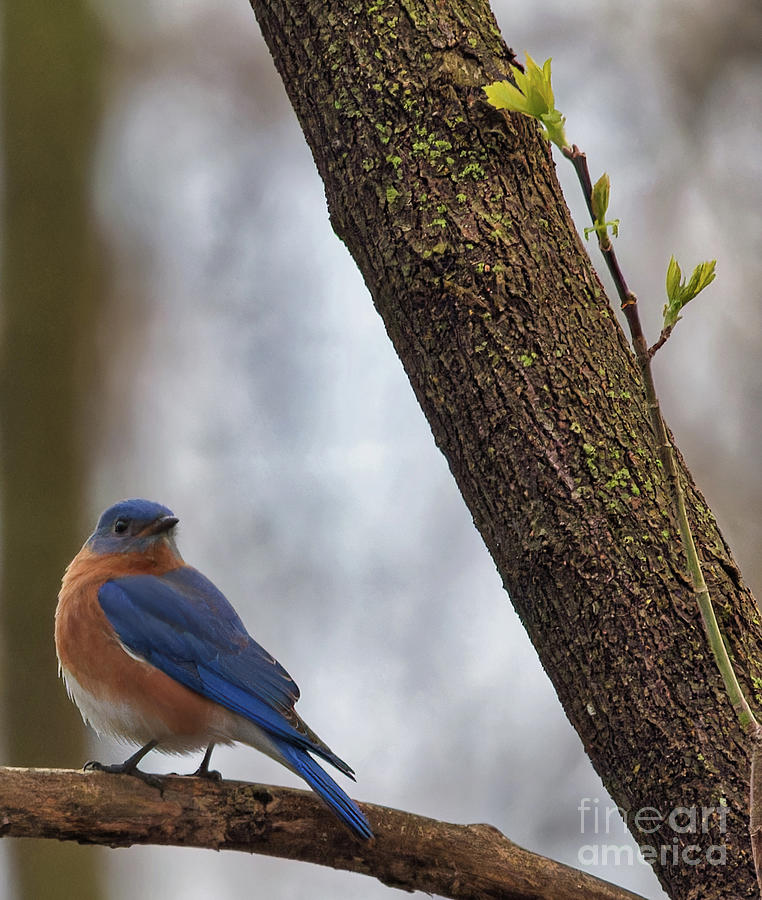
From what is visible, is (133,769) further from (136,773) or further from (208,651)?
(208,651)

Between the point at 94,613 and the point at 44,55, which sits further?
the point at 44,55

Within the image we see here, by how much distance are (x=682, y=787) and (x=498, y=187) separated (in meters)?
1.14

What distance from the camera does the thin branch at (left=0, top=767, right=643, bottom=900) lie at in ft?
6.44

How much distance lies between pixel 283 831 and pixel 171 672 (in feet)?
1.83

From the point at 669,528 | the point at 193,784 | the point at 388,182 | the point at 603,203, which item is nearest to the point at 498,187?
the point at 388,182

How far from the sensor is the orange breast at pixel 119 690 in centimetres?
247

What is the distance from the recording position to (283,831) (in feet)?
6.71

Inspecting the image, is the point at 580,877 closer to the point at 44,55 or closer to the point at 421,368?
the point at 421,368

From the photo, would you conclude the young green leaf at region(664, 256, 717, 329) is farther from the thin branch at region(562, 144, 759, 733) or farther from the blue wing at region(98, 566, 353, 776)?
the blue wing at region(98, 566, 353, 776)

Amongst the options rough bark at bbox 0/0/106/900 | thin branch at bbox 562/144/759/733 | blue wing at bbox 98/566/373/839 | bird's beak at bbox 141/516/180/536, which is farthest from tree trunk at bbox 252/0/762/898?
rough bark at bbox 0/0/106/900

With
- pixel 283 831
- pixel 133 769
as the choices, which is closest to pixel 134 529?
pixel 133 769

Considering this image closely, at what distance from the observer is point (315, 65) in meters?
2.16

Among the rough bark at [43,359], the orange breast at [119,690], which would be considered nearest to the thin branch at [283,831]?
the orange breast at [119,690]

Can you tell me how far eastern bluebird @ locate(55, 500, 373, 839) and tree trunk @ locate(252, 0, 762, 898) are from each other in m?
0.68
